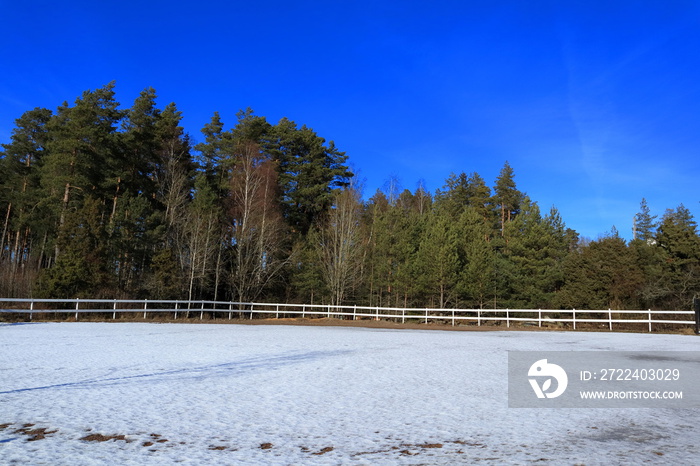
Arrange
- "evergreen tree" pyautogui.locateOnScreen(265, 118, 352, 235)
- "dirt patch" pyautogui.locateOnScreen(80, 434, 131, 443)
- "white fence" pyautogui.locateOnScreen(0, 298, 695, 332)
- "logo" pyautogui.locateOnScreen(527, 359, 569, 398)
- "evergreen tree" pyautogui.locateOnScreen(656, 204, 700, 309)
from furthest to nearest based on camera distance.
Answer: "evergreen tree" pyautogui.locateOnScreen(265, 118, 352, 235), "evergreen tree" pyautogui.locateOnScreen(656, 204, 700, 309), "white fence" pyautogui.locateOnScreen(0, 298, 695, 332), "logo" pyautogui.locateOnScreen(527, 359, 569, 398), "dirt patch" pyautogui.locateOnScreen(80, 434, 131, 443)

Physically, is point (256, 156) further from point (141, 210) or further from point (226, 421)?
point (226, 421)

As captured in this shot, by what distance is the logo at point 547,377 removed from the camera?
7332 mm

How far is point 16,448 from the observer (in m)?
4.23

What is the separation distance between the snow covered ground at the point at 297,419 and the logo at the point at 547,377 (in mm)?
581

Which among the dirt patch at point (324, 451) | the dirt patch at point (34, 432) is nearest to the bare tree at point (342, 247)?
the dirt patch at point (34, 432)

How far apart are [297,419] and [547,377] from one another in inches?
220

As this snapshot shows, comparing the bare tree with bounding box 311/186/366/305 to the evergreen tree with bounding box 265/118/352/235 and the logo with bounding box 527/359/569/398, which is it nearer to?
the evergreen tree with bounding box 265/118/352/235

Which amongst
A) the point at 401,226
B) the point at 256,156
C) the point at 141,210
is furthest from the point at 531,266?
the point at 141,210

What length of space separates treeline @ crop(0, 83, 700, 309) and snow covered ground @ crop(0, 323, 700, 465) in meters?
24.2

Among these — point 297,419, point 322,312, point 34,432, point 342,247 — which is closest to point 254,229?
point 342,247

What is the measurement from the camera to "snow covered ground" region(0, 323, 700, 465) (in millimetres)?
4254

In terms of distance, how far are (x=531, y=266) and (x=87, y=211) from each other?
35.4 meters

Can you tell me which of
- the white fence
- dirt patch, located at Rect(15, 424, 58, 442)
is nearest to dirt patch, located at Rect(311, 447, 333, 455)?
dirt patch, located at Rect(15, 424, 58, 442)

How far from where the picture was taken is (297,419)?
5.49 meters
